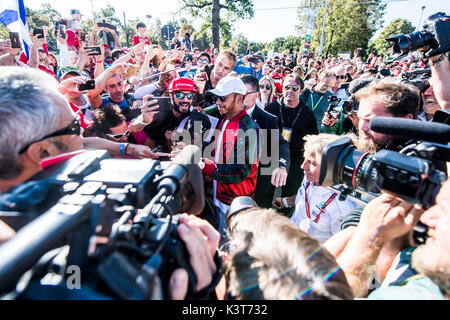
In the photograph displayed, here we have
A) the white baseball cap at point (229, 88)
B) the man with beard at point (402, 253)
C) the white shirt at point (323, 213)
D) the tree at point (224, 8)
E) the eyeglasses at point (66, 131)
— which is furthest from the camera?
the tree at point (224, 8)

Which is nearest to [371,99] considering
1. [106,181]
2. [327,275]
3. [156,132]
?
[327,275]

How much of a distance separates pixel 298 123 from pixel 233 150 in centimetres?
166

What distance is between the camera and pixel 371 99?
187cm

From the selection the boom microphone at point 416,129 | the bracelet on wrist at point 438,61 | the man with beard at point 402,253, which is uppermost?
the bracelet on wrist at point 438,61

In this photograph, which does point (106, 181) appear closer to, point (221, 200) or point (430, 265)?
point (430, 265)

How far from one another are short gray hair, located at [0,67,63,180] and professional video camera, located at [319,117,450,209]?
1302 millimetres

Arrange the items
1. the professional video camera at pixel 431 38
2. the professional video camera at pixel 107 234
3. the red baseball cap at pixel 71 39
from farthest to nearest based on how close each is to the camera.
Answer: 1. the red baseball cap at pixel 71 39
2. the professional video camera at pixel 431 38
3. the professional video camera at pixel 107 234

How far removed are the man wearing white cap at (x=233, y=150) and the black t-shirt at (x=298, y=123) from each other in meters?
1.29

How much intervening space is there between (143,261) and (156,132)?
2.25m

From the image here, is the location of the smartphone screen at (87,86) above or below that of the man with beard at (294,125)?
above

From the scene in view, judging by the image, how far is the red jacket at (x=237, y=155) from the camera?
2.51m

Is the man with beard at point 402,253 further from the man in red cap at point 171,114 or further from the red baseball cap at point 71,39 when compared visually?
the red baseball cap at point 71,39

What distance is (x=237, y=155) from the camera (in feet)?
8.25

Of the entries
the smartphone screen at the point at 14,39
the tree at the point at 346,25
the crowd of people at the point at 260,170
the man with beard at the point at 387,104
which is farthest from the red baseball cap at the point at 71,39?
the tree at the point at 346,25
